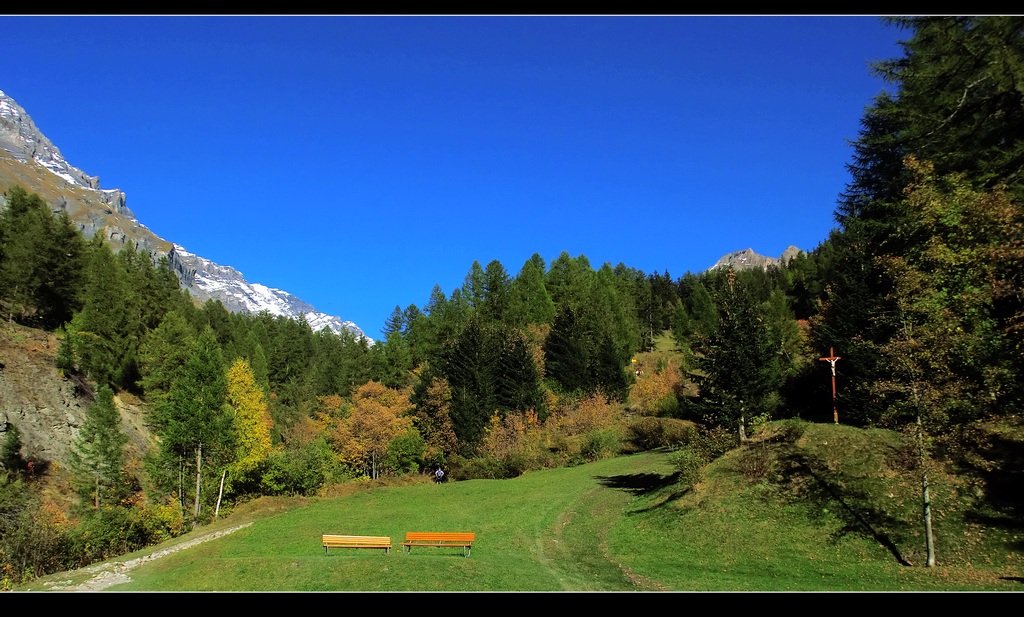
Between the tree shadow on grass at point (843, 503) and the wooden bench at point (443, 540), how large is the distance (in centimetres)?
1397

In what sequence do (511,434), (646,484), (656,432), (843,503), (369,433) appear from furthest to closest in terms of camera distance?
(369,433)
(511,434)
(656,432)
(646,484)
(843,503)

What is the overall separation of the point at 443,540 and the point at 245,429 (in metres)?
32.0

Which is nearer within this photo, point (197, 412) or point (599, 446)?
point (197, 412)

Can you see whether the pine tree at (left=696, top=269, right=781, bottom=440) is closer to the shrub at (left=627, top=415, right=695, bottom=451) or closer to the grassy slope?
the grassy slope

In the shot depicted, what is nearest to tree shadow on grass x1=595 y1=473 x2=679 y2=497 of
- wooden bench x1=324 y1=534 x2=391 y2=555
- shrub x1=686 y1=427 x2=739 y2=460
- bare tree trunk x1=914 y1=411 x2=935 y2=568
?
shrub x1=686 y1=427 x2=739 y2=460

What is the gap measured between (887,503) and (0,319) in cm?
7170

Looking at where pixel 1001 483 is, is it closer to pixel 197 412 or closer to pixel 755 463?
pixel 755 463

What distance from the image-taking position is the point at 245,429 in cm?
4825

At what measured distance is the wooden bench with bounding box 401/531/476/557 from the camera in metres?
23.0

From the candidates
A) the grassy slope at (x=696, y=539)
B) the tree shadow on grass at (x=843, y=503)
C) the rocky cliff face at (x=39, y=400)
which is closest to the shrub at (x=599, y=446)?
the grassy slope at (x=696, y=539)

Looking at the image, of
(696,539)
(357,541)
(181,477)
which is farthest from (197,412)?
(696,539)

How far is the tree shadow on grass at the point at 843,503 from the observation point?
19.7 metres

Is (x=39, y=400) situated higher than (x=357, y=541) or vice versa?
(x=39, y=400)
